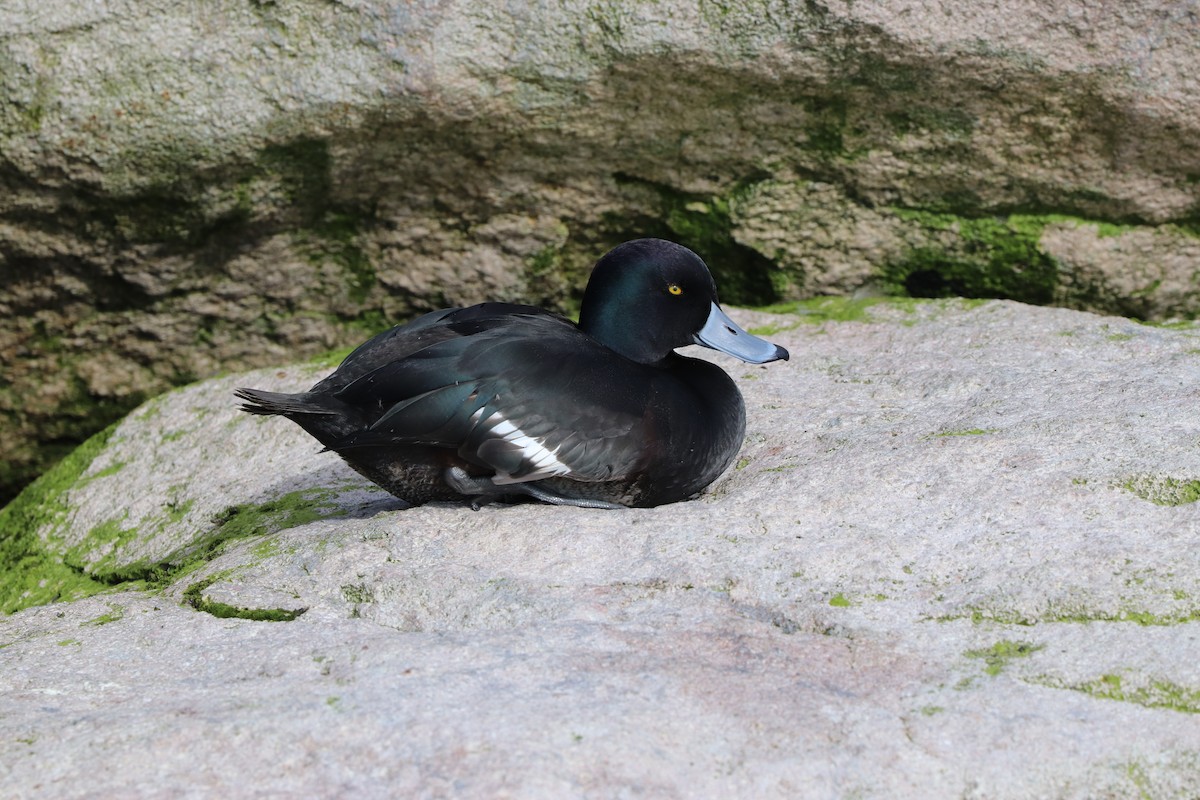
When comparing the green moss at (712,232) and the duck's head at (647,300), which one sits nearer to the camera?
the duck's head at (647,300)

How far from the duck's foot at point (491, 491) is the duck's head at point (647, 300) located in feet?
1.70

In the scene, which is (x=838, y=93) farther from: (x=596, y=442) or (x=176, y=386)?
(x=176, y=386)

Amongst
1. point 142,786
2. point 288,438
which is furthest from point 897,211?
point 142,786

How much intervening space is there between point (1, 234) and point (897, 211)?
343cm

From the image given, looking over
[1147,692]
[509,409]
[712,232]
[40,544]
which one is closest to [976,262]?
[712,232]

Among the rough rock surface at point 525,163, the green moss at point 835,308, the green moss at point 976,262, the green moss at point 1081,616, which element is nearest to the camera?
the green moss at point 1081,616

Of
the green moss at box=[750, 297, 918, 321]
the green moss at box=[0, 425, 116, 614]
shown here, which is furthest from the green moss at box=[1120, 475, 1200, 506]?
the green moss at box=[0, 425, 116, 614]

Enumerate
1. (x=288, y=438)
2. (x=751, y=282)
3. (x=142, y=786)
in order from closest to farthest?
(x=142, y=786), (x=288, y=438), (x=751, y=282)

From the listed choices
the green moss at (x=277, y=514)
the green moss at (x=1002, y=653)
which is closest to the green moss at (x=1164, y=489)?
the green moss at (x=1002, y=653)

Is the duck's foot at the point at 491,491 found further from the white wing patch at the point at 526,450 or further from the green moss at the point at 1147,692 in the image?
the green moss at the point at 1147,692

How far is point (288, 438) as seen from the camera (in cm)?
471

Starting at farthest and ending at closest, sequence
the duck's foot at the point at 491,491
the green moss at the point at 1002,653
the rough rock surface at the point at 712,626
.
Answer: the duck's foot at the point at 491,491 → the green moss at the point at 1002,653 → the rough rock surface at the point at 712,626

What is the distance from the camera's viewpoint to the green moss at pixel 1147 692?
8.42 ft

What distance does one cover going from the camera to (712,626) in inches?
114
